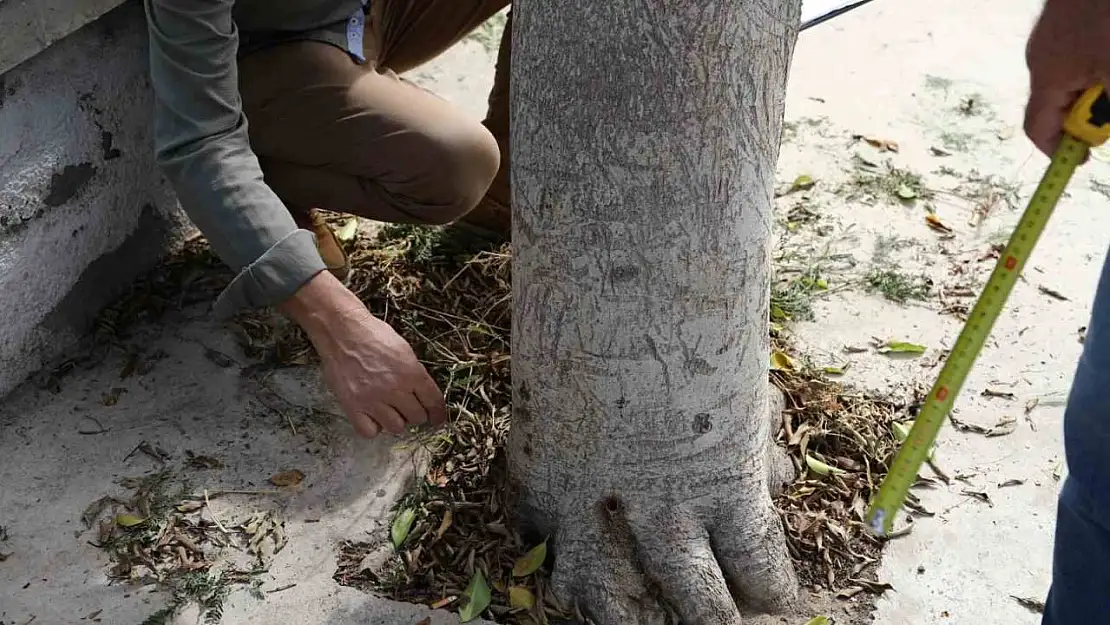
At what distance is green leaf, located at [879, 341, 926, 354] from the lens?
302 cm

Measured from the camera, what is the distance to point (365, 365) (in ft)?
7.27

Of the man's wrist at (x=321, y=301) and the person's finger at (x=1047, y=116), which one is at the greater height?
the person's finger at (x=1047, y=116)

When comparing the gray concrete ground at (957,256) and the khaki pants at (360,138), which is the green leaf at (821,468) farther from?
the khaki pants at (360,138)

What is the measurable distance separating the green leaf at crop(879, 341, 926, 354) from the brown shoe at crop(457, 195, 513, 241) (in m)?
1.15

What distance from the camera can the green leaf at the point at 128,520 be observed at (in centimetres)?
249

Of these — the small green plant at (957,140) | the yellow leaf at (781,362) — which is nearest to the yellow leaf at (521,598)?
the yellow leaf at (781,362)

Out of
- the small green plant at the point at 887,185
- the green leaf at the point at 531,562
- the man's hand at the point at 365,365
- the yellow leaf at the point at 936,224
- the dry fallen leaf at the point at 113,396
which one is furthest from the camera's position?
the small green plant at the point at 887,185

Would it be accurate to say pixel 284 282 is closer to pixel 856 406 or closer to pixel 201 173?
pixel 201 173

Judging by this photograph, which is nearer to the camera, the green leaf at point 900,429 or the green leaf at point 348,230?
the green leaf at point 900,429

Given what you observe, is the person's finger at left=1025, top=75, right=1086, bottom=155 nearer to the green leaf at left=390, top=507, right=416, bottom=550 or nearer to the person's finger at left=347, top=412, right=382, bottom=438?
the person's finger at left=347, top=412, right=382, bottom=438

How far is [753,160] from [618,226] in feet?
0.90

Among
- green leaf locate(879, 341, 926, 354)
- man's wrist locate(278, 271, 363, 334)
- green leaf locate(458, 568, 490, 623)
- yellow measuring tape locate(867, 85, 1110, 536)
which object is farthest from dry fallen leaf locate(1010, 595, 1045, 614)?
man's wrist locate(278, 271, 363, 334)

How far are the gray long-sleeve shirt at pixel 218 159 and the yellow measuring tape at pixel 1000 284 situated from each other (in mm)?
1186

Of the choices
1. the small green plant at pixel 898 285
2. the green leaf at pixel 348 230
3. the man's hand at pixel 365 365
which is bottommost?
the small green plant at pixel 898 285
